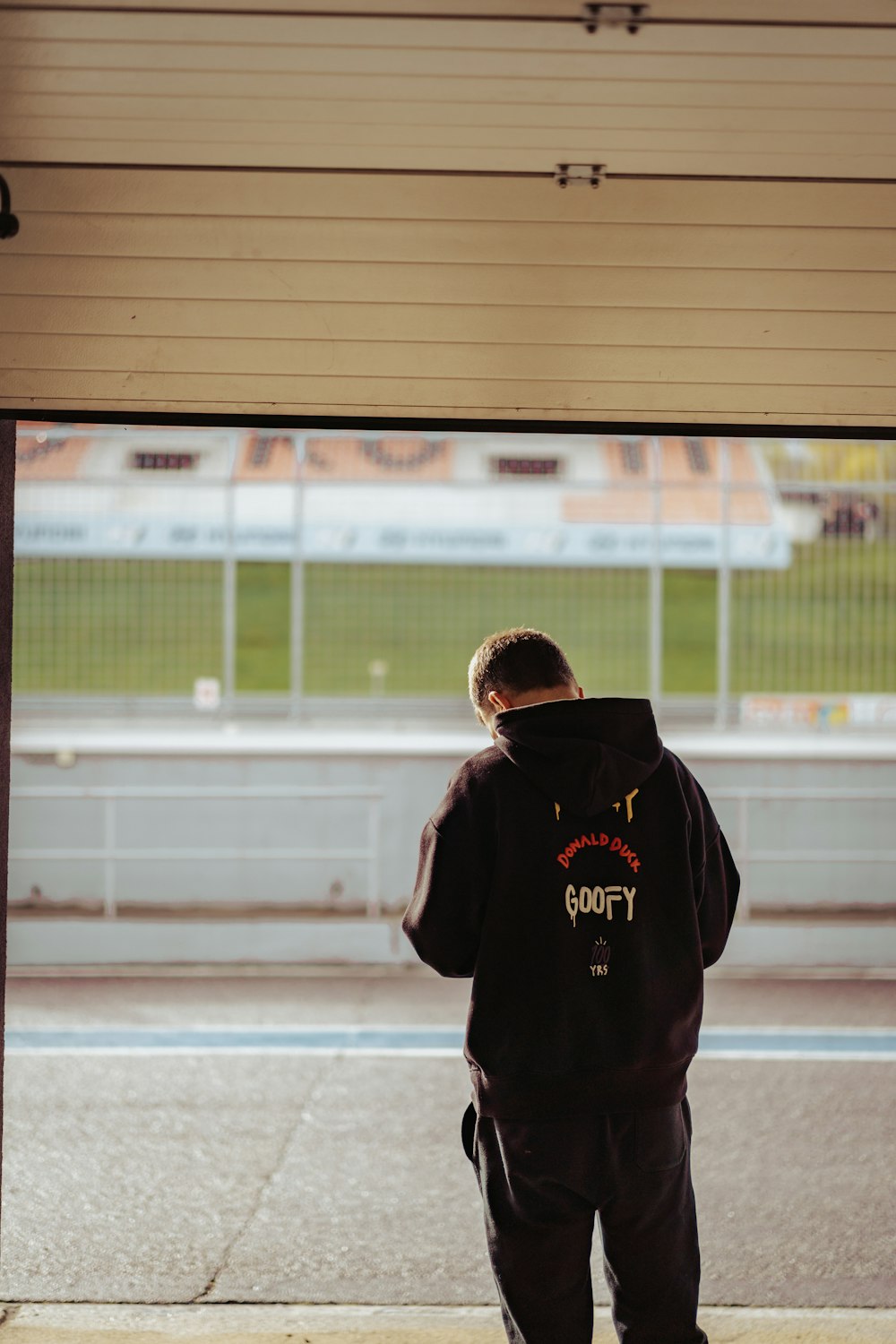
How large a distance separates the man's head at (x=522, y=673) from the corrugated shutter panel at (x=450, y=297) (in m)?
1.07

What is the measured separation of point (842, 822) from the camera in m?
8.79

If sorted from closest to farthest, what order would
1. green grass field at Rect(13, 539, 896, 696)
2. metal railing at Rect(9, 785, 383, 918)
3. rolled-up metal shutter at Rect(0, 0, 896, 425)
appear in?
rolled-up metal shutter at Rect(0, 0, 896, 425) → metal railing at Rect(9, 785, 383, 918) → green grass field at Rect(13, 539, 896, 696)

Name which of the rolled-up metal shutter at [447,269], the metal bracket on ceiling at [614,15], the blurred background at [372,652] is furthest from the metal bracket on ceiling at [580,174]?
the blurred background at [372,652]

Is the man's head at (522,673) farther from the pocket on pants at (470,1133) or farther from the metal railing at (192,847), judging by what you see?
the metal railing at (192,847)

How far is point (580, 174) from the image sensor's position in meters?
3.30

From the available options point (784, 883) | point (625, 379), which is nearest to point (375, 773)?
point (784, 883)

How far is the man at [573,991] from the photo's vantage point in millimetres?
2514

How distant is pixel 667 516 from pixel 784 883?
10.7 ft

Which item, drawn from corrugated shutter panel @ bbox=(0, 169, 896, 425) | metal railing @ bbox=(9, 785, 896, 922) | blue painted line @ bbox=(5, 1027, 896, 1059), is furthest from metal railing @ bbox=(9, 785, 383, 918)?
corrugated shutter panel @ bbox=(0, 169, 896, 425)

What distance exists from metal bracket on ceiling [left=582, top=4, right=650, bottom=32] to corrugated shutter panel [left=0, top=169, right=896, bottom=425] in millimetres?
748

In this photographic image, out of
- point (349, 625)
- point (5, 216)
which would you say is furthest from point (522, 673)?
point (349, 625)

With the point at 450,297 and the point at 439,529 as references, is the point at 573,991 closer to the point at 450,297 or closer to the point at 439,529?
the point at 450,297

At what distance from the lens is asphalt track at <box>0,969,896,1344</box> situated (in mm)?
3990

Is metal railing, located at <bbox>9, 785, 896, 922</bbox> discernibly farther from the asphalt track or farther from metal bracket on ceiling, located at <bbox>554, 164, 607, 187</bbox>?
metal bracket on ceiling, located at <bbox>554, 164, 607, 187</bbox>
